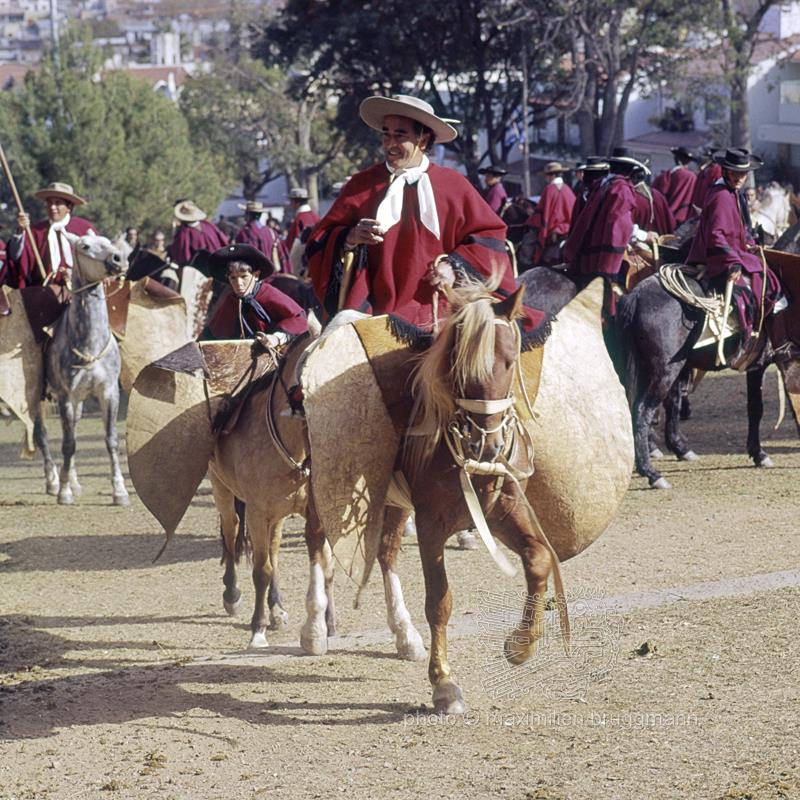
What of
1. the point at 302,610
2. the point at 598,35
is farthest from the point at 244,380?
the point at 598,35

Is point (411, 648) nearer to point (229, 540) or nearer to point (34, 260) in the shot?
point (229, 540)

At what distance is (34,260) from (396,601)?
7.23m

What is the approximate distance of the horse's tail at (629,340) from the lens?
12125 mm

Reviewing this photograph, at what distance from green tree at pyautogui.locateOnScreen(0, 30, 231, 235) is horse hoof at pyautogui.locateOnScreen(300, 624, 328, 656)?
36930mm

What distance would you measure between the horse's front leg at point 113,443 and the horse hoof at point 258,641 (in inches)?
202

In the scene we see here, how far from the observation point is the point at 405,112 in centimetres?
720

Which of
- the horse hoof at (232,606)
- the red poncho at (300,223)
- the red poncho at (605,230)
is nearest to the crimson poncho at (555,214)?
the red poncho at (300,223)

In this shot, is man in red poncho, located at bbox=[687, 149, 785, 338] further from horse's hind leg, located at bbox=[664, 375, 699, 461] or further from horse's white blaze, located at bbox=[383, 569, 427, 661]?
horse's white blaze, located at bbox=[383, 569, 427, 661]

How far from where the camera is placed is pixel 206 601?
959 centimetres

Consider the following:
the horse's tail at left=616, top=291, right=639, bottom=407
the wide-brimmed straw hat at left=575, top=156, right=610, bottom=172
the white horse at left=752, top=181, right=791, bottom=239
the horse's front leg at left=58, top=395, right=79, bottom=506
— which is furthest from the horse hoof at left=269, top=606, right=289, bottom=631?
the white horse at left=752, top=181, right=791, bottom=239

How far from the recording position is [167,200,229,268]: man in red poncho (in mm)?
19766

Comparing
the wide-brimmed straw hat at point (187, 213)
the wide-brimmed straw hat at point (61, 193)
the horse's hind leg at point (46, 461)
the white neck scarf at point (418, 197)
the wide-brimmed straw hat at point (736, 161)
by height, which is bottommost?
the horse's hind leg at point (46, 461)

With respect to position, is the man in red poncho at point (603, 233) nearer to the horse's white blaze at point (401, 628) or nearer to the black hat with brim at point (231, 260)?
the black hat with brim at point (231, 260)

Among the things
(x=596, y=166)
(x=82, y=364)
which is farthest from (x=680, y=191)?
(x=82, y=364)
